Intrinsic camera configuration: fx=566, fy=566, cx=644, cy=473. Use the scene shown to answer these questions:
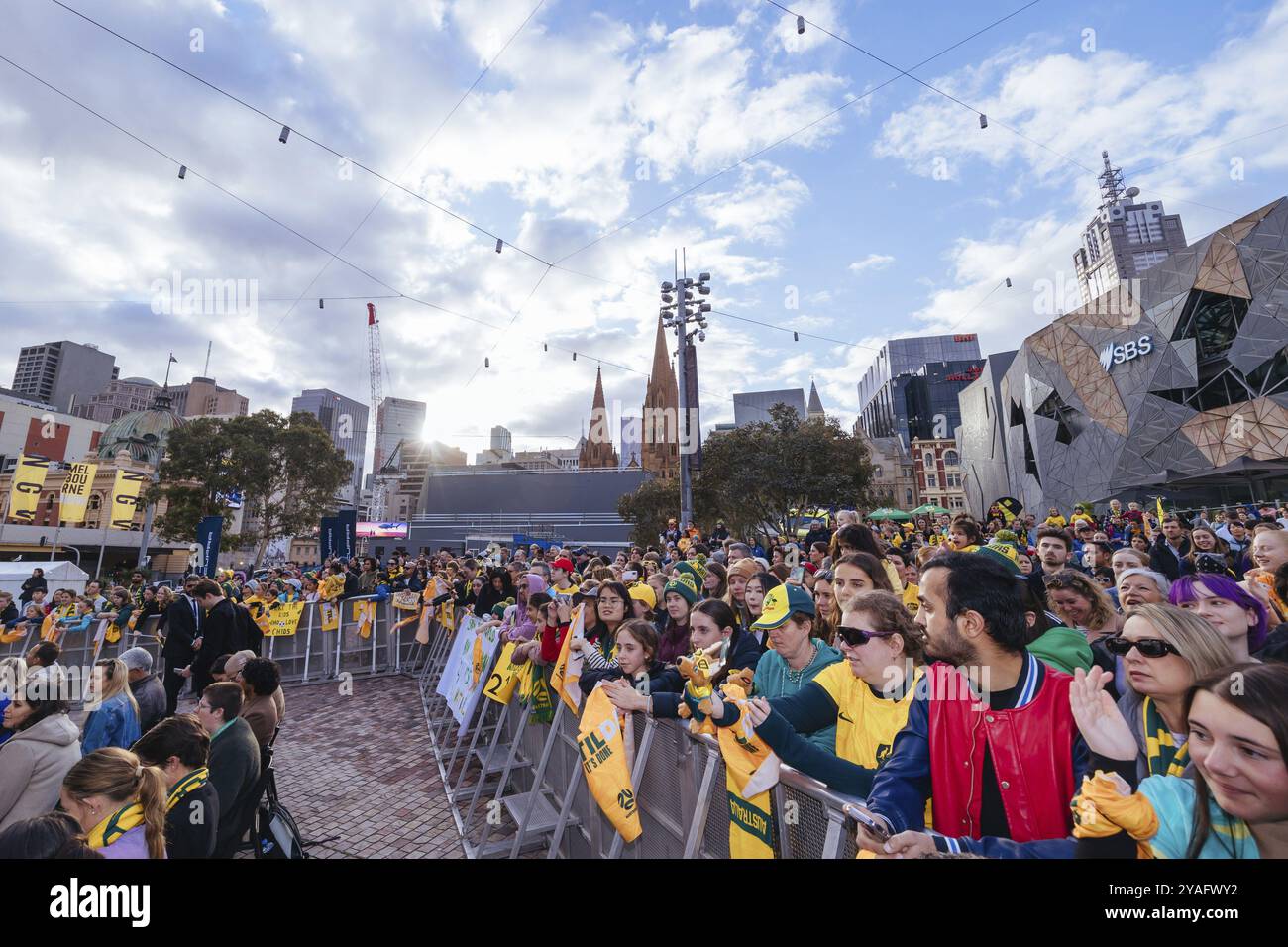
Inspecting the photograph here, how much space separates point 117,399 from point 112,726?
195 meters

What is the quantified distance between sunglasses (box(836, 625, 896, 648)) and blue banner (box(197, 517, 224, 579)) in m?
18.2

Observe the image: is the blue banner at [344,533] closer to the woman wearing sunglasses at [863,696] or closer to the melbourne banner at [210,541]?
the melbourne banner at [210,541]

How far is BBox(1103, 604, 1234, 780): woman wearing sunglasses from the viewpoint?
188 centimetres

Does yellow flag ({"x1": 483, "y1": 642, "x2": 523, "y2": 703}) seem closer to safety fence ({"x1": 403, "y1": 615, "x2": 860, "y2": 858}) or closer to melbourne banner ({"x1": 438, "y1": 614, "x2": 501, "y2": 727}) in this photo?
safety fence ({"x1": 403, "y1": 615, "x2": 860, "y2": 858})

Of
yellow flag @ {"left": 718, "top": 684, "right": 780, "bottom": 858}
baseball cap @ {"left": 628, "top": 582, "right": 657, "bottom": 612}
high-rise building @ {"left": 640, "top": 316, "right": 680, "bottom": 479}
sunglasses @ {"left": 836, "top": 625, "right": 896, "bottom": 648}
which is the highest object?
high-rise building @ {"left": 640, "top": 316, "right": 680, "bottom": 479}

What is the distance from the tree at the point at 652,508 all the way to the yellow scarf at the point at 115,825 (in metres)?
39.0

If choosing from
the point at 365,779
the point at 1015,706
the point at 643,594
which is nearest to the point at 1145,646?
the point at 1015,706

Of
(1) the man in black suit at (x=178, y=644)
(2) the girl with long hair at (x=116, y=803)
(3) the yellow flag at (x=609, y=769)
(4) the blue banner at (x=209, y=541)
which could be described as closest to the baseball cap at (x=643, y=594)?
(3) the yellow flag at (x=609, y=769)

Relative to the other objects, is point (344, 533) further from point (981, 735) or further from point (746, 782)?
point (981, 735)

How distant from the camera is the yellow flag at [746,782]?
7.80 ft

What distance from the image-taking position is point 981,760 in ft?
6.61

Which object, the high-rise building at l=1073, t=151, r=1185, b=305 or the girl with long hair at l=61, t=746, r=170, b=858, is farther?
the high-rise building at l=1073, t=151, r=1185, b=305

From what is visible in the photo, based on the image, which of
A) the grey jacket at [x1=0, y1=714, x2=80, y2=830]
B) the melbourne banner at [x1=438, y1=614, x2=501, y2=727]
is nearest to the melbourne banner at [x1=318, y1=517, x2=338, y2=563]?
the melbourne banner at [x1=438, y1=614, x2=501, y2=727]
